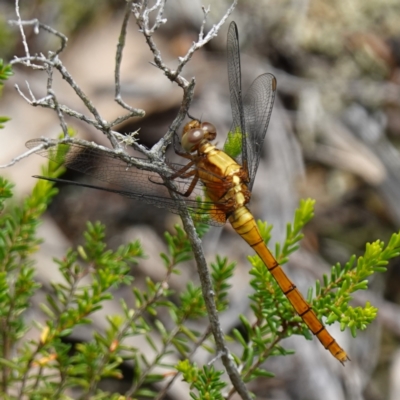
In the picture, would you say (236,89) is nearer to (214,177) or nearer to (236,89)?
(236,89)

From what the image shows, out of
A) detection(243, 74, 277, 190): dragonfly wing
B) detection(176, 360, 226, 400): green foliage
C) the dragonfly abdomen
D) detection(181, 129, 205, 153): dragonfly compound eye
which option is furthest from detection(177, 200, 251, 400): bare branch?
detection(243, 74, 277, 190): dragonfly wing

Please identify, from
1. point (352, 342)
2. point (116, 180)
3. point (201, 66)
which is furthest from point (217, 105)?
point (116, 180)

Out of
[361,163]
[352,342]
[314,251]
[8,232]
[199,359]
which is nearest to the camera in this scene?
[8,232]

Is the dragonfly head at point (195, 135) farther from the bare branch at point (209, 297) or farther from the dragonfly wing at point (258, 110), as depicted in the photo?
the bare branch at point (209, 297)

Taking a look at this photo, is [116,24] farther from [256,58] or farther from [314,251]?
[314,251]

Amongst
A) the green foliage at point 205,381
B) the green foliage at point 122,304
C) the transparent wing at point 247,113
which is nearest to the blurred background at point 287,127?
the green foliage at point 122,304

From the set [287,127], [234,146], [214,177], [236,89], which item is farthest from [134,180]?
[287,127]

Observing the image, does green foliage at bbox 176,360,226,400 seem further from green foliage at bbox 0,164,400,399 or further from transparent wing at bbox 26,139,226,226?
transparent wing at bbox 26,139,226,226
